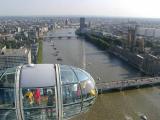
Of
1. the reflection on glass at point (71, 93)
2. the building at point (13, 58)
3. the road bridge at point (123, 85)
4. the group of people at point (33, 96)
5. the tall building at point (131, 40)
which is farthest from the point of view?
the tall building at point (131, 40)

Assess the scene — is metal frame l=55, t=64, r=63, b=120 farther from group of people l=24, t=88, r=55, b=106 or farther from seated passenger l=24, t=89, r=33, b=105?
seated passenger l=24, t=89, r=33, b=105

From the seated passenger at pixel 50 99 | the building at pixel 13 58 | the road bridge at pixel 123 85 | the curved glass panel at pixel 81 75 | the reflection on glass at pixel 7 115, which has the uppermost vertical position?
the curved glass panel at pixel 81 75

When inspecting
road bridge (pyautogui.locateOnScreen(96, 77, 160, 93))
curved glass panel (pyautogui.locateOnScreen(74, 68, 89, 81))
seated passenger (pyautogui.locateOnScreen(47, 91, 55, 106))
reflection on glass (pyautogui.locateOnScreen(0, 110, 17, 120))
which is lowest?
road bridge (pyautogui.locateOnScreen(96, 77, 160, 93))

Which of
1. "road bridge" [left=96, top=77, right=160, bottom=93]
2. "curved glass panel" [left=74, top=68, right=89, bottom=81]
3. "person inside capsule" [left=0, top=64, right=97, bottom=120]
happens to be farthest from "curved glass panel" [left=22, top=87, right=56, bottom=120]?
"road bridge" [left=96, top=77, right=160, bottom=93]

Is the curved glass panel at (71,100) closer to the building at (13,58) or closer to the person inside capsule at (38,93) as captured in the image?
the person inside capsule at (38,93)

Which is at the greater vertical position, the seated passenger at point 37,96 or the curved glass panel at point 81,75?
the curved glass panel at point 81,75

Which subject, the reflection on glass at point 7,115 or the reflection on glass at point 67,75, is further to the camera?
the reflection on glass at point 67,75

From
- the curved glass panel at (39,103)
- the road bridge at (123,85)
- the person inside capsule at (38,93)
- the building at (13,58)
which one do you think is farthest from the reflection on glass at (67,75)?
the building at (13,58)

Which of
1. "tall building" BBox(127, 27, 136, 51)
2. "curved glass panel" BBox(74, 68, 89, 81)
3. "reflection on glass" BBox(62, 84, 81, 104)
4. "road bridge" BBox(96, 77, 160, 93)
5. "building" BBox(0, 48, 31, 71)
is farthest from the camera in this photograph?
"tall building" BBox(127, 27, 136, 51)

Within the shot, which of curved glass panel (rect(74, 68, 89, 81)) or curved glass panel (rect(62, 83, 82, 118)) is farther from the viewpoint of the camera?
curved glass panel (rect(74, 68, 89, 81))
